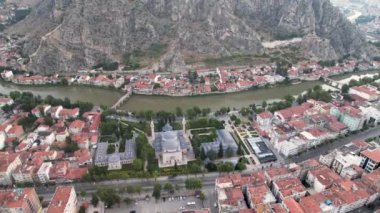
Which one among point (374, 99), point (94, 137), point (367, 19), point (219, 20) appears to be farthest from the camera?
point (367, 19)

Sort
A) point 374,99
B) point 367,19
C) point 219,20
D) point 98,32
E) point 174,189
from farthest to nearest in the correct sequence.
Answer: point 367,19 → point 219,20 → point 98,32 → point 374,99 → point 174,189

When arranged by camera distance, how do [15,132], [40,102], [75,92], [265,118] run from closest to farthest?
[15,132] → [265,118] → [40,102] → [75,92]

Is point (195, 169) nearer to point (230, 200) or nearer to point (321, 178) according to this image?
point (230, 200)

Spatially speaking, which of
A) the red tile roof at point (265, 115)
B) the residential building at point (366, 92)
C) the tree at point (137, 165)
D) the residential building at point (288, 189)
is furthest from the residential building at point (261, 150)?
the residential building at point (366, 92)

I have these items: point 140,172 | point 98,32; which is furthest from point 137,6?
point 140,172

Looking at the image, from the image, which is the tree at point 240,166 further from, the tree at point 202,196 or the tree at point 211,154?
the tree at point 202,196

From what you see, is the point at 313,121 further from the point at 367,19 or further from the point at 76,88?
the point at 367,19

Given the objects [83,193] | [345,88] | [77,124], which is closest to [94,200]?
[83,193]
